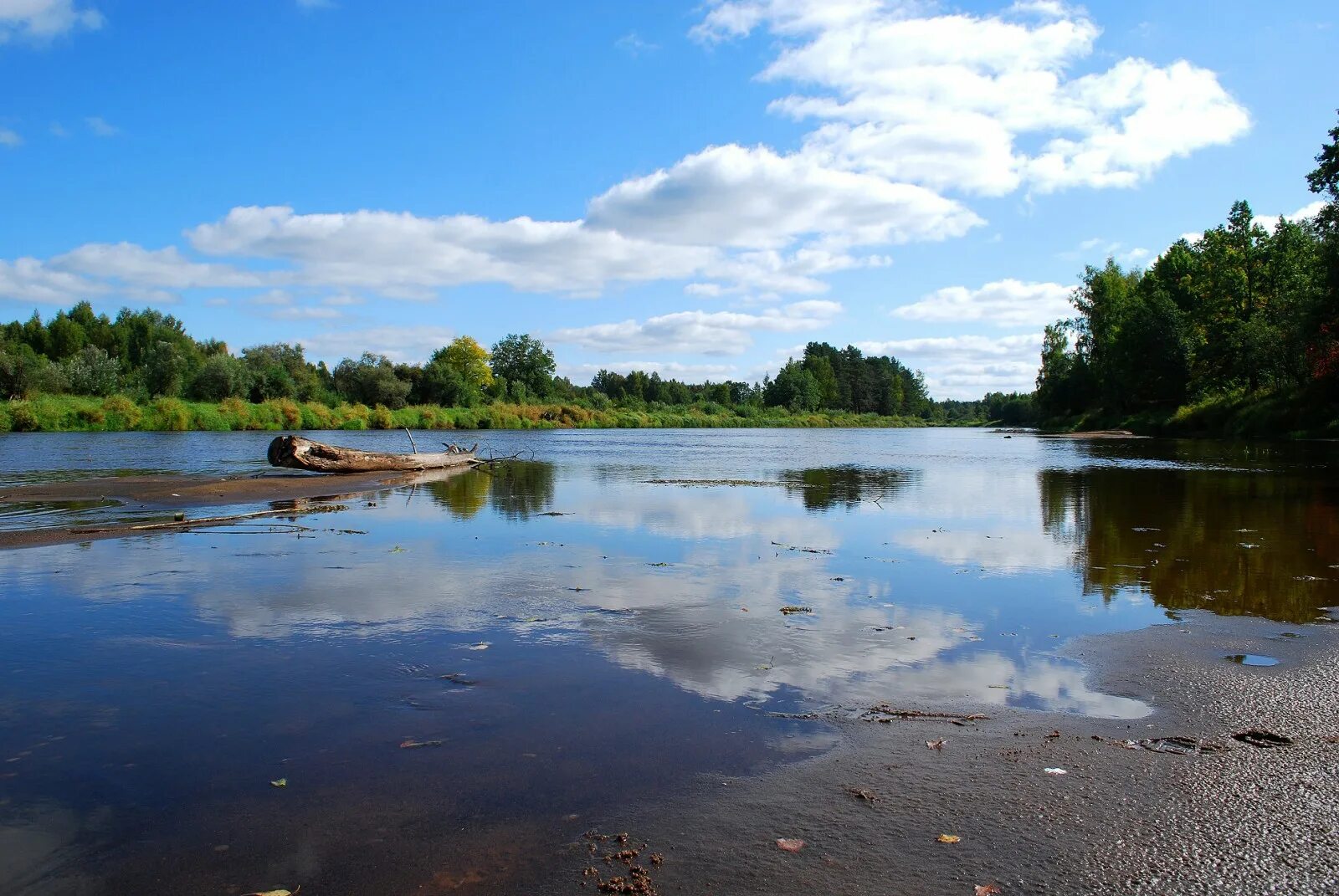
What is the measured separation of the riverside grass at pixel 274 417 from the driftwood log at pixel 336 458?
38449mm

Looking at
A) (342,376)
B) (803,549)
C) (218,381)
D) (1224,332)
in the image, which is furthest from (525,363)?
(803,549)

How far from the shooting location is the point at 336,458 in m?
25.5

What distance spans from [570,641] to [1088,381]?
320 ft

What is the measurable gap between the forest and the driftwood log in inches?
1619

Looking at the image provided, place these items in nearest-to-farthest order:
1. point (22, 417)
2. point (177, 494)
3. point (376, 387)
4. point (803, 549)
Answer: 1. point (803, 549)
2. point (177, 494)
3. point (22, 417)
4. point (376, 387)

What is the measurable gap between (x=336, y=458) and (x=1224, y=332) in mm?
63555

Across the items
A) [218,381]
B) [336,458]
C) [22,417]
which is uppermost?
[218,381]

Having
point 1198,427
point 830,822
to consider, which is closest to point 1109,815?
point 830,822

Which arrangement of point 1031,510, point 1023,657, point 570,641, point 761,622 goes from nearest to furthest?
point 1023,657 → point 570,641 → point 761,622 → point 1031,510

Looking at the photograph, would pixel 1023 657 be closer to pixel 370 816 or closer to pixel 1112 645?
pixel 1112 645

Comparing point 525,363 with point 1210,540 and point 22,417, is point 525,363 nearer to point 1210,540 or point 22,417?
point 22,417

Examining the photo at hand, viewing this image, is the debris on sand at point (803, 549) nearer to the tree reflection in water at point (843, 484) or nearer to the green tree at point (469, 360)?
the tree reflection in water at point (843, 484)

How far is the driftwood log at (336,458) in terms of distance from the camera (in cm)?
2405

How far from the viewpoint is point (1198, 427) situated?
60.0 meters
